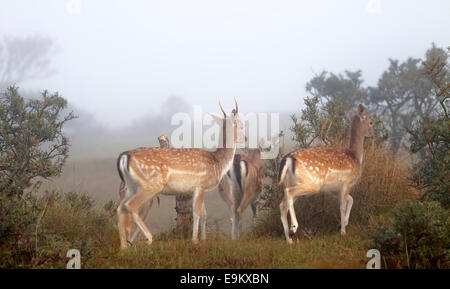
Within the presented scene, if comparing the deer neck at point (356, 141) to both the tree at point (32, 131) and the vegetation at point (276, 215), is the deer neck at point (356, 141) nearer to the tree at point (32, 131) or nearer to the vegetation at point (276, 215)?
the vegetation at point (276, 215)

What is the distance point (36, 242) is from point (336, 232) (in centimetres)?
565

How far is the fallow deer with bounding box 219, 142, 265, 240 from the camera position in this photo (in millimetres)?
9820

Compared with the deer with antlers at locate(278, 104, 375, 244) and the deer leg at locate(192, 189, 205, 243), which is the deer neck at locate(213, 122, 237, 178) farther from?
the deer with antlers at locate(278, 104, 375, 244)

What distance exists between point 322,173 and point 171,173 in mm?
2801

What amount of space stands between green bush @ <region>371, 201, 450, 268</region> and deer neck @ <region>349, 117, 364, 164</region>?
288 centimetres

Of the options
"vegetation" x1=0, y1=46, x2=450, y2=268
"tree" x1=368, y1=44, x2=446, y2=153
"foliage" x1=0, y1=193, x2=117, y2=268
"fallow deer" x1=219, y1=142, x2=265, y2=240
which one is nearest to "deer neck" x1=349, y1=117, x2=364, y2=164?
"vegetation" x1=0, y1=46, x2=450, y2=268

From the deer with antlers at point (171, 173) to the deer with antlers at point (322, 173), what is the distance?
4.31ft

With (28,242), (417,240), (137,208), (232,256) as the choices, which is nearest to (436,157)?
(417,240)

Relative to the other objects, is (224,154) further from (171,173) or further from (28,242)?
(28,242)

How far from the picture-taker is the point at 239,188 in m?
10.1

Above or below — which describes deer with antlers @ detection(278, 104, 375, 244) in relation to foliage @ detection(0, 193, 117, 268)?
above

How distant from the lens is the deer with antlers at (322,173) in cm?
822

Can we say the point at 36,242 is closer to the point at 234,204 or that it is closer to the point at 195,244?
the point at 195,244

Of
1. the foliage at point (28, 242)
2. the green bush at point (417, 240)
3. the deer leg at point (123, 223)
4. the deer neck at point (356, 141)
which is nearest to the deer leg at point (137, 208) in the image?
the deer leg at point (123, 223)
